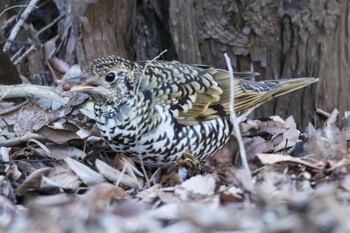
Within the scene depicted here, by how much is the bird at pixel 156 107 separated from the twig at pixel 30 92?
4.18ft

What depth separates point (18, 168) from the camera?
514cm

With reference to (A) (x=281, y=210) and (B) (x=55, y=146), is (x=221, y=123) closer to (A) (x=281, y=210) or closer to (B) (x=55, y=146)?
(B) (x=55, y=146)

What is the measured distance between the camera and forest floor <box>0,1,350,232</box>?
10.9 ft

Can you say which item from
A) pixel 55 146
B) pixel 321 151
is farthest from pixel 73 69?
pixel 321 151

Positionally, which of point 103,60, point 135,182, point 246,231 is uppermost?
point 103,60

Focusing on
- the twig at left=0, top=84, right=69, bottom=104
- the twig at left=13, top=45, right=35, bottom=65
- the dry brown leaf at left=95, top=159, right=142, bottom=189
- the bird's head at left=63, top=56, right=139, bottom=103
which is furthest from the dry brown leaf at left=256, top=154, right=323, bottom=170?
the twig at left=13, top=45, right=35, bottom=65

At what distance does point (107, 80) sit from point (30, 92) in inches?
69.9

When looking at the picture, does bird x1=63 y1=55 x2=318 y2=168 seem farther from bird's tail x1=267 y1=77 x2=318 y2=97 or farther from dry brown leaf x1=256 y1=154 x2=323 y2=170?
dry brown leaf x1=256 y1=154 x2=323 y2=170

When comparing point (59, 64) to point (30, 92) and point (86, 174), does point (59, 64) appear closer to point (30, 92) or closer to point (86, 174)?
point (30, 92)

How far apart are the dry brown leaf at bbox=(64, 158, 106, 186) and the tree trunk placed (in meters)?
1.54

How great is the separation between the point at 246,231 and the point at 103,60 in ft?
6.64

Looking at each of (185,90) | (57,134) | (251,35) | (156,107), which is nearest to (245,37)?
(251,35)

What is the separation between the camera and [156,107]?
509 centimetres

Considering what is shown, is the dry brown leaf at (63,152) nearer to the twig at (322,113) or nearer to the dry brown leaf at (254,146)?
the dry brown leaf at (254,146)
